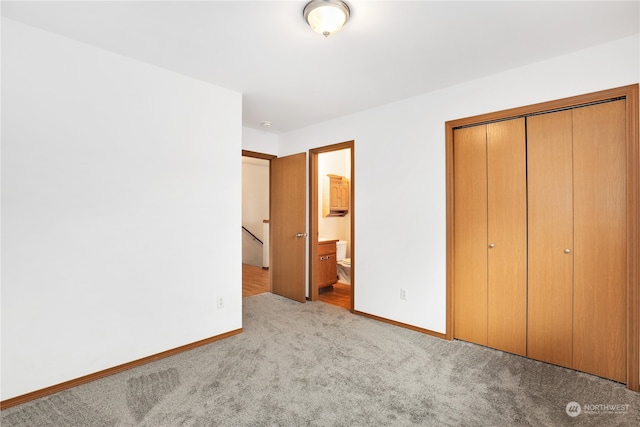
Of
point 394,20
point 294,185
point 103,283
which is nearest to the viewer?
point 394,20

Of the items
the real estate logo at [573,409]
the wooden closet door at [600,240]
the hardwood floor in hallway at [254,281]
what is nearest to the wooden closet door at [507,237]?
the wooden closet door at [600,240]

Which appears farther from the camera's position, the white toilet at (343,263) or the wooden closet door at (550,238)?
the white toilet at (343,263)

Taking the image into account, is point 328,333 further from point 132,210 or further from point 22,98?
point 22,98

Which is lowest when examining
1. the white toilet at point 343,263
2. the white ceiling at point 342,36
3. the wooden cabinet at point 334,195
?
the white toilet at point 343,263

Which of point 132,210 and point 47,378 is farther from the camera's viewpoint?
point 132,210

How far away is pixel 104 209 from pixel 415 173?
281 centimetres

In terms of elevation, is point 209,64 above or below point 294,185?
above

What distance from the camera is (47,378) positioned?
2129 millimetres

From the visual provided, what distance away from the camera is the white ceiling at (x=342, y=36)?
1885mm

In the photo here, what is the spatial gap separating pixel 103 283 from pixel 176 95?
5.47 feet

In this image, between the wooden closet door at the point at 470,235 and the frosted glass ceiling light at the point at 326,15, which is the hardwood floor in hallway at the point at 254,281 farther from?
the frosted glass ceiling light at the point at 326,15

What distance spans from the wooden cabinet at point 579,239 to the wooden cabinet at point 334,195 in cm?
326

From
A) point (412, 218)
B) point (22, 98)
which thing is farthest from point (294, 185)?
point (22, 98)

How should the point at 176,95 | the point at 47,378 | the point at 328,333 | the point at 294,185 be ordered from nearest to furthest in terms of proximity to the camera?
the point at 47,378, the point at 176,95, the point at 328,333, the point at 294,185
